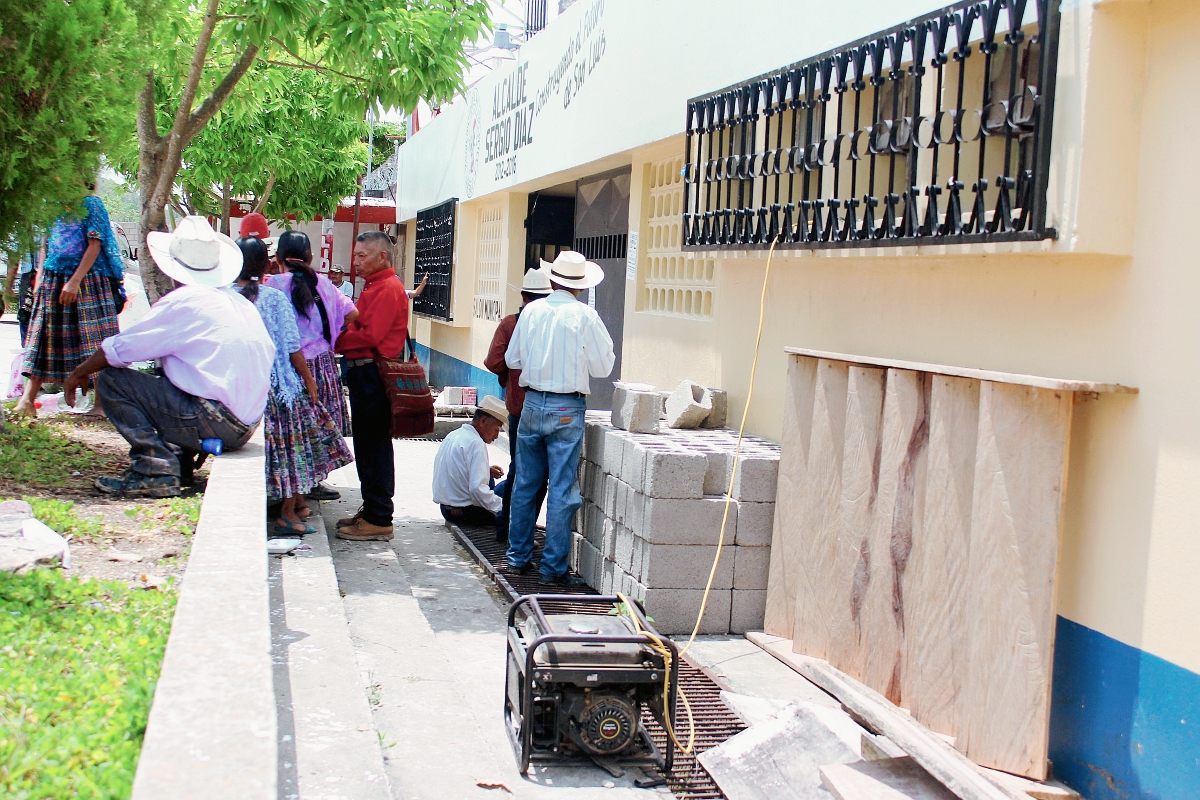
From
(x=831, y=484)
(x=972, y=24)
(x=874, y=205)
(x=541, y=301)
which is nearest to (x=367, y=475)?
(x=541, y=301)

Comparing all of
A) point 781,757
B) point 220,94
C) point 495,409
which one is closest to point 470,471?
point 495,409

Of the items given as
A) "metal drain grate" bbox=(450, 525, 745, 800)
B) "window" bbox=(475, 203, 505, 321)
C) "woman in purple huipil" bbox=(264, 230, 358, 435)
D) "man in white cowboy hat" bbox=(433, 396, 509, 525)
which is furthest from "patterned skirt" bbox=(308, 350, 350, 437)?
"window" bbox=(475, 203, 505, 321)

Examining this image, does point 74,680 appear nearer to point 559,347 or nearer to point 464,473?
point 559,347

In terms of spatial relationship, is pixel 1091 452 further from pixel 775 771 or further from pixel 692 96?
pixel 692 96

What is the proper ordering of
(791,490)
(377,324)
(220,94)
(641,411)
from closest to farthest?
(791,490), (641,411), (377,324), (220,94)

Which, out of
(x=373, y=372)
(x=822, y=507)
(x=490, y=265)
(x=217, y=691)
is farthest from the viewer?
(x=490, y=265)

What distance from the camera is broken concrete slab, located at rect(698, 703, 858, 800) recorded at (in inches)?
153

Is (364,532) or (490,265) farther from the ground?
(490,265)

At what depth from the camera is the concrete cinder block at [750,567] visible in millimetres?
5562

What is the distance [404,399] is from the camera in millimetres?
7008

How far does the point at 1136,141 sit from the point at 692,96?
3.87 metres

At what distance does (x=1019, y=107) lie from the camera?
3.99m

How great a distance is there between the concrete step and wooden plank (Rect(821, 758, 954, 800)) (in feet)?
4.65

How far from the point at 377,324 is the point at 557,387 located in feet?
4.63
